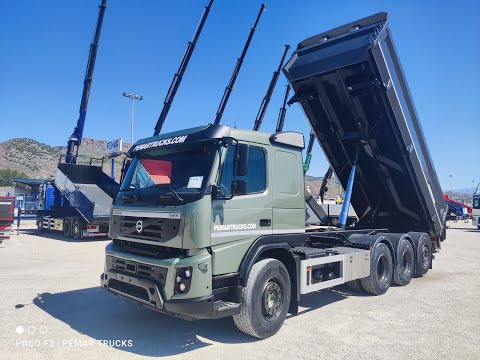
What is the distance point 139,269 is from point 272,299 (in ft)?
5.99

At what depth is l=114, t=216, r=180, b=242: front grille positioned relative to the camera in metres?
4.41

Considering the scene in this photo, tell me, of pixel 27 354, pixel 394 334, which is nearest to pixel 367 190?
pixel 394 334

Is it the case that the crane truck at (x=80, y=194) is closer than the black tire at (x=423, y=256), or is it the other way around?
the black tire at (x=423, y=256)

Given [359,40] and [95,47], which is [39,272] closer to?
[359,40]

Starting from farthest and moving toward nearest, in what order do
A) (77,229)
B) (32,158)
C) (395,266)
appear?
(32,158) < (77,229) < (395,266)

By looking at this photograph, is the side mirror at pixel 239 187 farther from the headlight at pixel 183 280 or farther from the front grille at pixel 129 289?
the front grille at pixel 129 289

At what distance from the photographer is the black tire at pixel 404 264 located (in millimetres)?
7963

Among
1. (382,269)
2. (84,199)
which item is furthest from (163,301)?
(84,199)

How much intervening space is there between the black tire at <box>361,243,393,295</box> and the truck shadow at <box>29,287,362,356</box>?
2.34ft

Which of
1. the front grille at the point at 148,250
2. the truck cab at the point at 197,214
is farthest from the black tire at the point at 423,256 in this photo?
the front grille at the point at 148,250

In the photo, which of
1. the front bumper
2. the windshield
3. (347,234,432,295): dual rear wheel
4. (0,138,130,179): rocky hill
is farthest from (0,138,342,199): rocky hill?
the front bumper

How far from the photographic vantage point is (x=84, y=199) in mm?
15094

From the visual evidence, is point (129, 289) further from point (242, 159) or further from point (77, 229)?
point (77, 229)

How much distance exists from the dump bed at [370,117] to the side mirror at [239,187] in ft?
11.3
